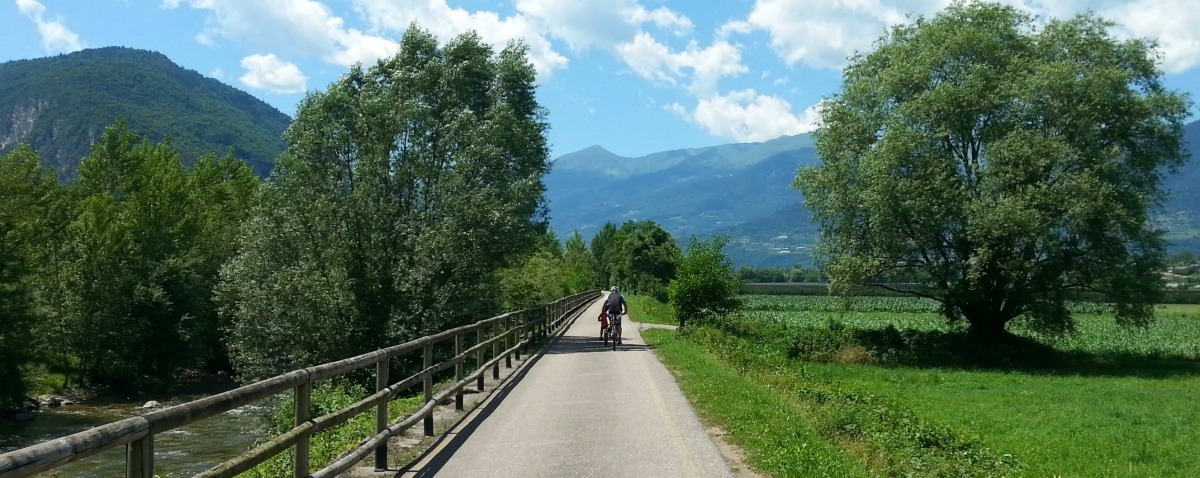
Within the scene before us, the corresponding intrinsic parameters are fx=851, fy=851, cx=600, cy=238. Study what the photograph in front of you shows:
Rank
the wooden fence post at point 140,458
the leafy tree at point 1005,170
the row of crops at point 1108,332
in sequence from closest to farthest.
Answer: the wooden fence post at point 140,458
the leafy tree at point 1005,170
the row of crops at point 1108,332

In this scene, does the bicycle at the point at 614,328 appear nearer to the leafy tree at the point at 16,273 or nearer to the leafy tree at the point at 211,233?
the leafy tree at the point at 211,233

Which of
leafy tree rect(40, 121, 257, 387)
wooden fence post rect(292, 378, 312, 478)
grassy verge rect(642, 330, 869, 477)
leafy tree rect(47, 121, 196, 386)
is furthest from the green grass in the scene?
leafy tree rect(47, 121, 196, 386)

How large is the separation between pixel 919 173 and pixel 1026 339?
8701 millimetres

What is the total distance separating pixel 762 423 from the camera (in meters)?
11.0

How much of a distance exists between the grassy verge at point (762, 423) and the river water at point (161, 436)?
297 inches

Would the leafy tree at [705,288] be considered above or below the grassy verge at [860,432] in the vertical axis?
above

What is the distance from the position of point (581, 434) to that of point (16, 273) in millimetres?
26558

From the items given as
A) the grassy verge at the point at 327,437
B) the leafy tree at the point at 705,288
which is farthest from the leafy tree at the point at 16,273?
the leafy tree at the point at 705,288

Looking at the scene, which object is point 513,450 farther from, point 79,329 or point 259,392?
point 79,329

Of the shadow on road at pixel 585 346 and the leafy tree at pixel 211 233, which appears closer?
the shadow on road at pixel 585 346

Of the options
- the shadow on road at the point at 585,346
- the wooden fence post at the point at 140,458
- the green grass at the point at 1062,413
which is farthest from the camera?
the shadow on road at the point at 585,346

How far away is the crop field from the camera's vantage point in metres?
11.1

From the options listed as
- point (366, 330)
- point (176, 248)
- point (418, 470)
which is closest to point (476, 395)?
point (418, 470)

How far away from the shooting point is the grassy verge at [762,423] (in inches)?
331
